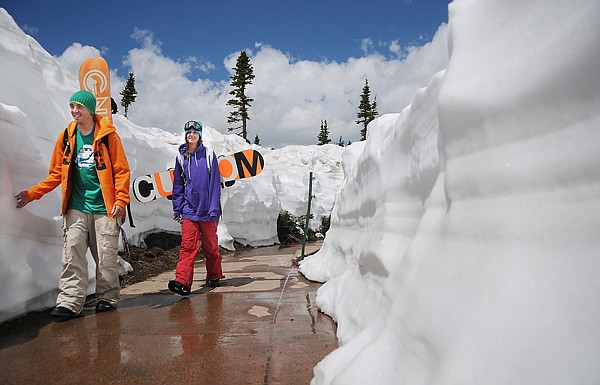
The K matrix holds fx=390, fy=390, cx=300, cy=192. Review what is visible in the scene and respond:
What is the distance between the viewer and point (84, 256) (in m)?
2.99

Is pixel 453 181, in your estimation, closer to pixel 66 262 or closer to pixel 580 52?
pixel 580 52

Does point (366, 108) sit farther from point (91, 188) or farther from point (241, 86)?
point (91, 188)

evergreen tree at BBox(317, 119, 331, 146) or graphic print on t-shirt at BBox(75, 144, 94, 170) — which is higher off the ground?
evergreen tree at BBox(317, 119, 331, 146)

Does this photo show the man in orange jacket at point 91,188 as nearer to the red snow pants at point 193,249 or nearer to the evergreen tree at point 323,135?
the red snow pants at point 193,249

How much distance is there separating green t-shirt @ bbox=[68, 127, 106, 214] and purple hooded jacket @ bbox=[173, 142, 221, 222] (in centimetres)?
87

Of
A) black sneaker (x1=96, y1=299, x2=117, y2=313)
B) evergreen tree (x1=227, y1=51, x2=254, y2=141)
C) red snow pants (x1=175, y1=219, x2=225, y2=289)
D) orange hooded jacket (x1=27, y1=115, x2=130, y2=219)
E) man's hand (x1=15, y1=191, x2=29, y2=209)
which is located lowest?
black sneaker (x1=96, y1=299, x2=117, y2=313)

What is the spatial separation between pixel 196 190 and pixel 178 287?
3.10 ft

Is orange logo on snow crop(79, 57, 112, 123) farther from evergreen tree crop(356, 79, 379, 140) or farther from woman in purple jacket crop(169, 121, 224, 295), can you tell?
evergreen tree crop(356, 79, 379, 140)

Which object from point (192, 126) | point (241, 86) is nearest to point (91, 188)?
point (192, 126)

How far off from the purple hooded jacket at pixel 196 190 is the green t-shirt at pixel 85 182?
874mm

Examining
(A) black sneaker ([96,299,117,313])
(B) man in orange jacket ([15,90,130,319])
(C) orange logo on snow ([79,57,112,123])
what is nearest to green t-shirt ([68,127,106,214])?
(B) man in orange jacket ([15,90,130,319])

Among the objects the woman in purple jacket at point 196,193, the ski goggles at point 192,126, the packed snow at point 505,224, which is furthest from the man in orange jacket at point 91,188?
the packed snow at point 505,224

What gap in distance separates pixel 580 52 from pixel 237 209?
10.3 m

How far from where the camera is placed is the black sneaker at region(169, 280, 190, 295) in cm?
342
